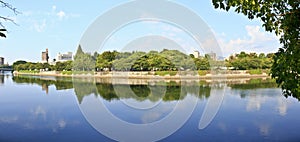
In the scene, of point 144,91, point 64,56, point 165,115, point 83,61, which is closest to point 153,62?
point 83,61

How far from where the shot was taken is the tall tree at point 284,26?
399 centimetres

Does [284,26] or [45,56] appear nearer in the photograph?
[284,26]

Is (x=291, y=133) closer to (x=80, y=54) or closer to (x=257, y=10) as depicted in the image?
(x=257, y=10)

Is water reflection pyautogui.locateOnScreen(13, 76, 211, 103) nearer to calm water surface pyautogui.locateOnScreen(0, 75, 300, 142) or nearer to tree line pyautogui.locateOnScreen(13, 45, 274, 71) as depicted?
calm water surface pyautogui.locateOnScreen(0, 75, 300, 142)

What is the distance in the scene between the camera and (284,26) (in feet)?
13.6

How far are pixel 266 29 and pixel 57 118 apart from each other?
36.6 ft

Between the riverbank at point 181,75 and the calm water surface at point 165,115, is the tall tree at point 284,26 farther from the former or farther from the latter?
the riverbank at point 181,75

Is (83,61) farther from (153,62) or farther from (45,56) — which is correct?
(45,56)

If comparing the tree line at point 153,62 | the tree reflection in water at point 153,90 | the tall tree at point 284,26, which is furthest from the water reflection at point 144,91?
the tall tree at point 284,26

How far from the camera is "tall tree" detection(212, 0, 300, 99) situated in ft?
13.1

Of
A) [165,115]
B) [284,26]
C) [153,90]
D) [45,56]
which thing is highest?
[45,56]

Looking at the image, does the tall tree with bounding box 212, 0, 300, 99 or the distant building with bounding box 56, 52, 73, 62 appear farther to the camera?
the distant building with bounding box 56, 52, 73, 62

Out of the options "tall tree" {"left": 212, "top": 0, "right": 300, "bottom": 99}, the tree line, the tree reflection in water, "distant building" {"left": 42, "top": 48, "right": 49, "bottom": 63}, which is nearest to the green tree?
the tree line

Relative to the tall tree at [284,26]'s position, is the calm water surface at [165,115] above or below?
below
